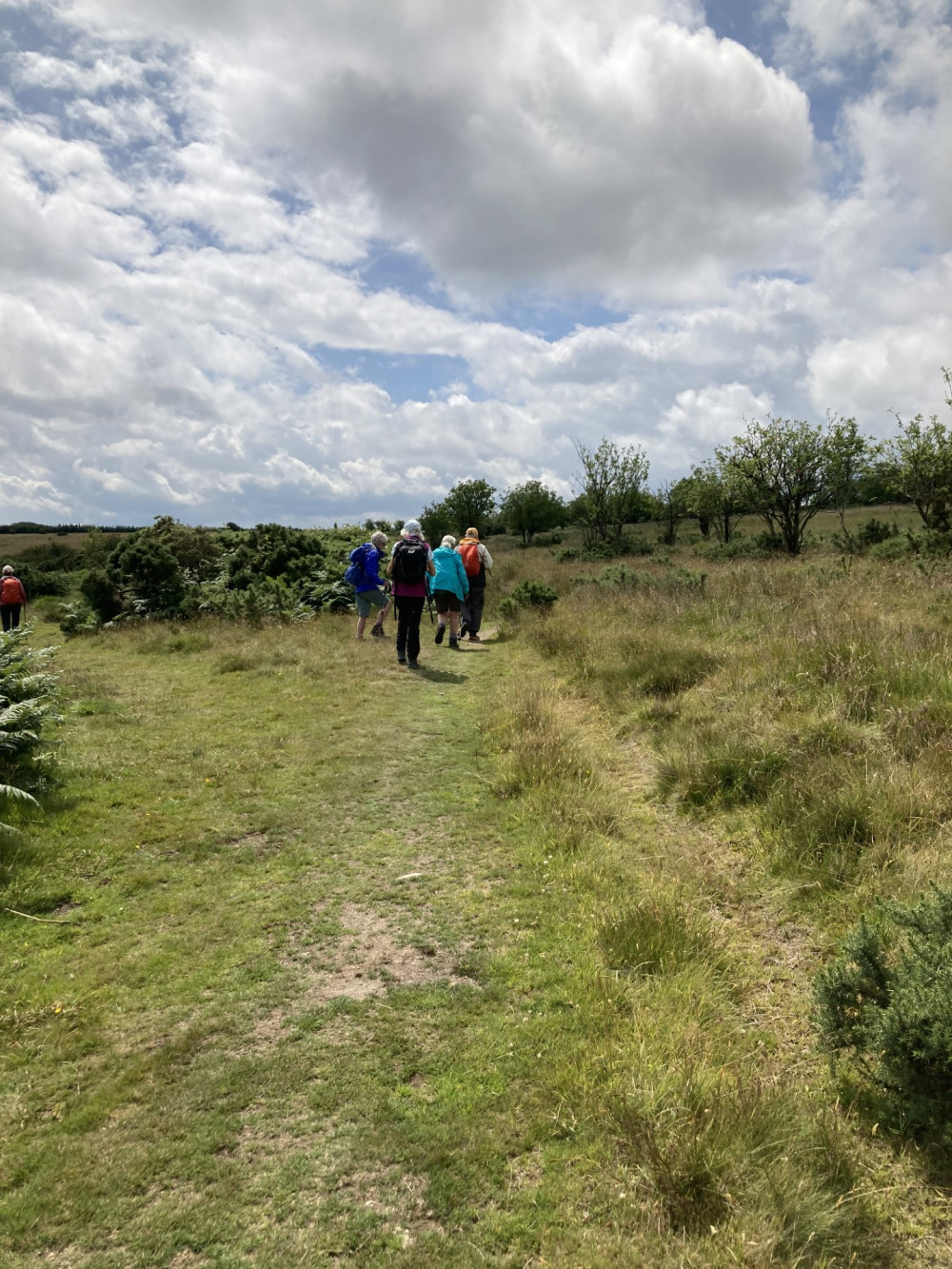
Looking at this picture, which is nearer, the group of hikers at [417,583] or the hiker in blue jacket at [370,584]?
the group of hikers at [417,583]

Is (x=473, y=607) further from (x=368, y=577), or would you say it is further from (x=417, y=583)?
(x=417, y=583)

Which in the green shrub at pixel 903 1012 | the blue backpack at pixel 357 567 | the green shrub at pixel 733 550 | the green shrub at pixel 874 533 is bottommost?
the green shrub at pixel 903 1012

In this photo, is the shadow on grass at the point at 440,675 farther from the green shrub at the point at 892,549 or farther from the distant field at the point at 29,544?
the distant field at the point at 29,544

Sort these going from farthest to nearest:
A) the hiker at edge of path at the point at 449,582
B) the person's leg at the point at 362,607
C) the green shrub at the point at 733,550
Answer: the green shrub at the point at 733,550 < the person's leg at the point at 362,607 < the hiker at edge of path at the point at 449,582

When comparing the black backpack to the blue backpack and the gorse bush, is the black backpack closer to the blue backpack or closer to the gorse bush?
the blue backpack

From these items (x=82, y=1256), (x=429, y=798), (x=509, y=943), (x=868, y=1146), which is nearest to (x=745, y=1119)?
(x=868, y=1146)

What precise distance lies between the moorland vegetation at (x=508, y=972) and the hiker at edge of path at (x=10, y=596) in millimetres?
13554

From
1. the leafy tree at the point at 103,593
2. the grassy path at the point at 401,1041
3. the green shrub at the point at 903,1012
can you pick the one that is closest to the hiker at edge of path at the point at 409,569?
the grassy path at the point at 401,1041

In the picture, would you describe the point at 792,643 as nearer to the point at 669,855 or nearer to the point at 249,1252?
the point at 669,855

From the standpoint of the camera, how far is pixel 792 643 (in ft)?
26.2

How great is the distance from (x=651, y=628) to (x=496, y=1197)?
9030 millimetres

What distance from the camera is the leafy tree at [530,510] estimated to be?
232 feet

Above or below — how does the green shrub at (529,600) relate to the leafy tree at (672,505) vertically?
below

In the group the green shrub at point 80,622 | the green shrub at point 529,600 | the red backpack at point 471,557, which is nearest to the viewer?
the red backpack at point 471,557
